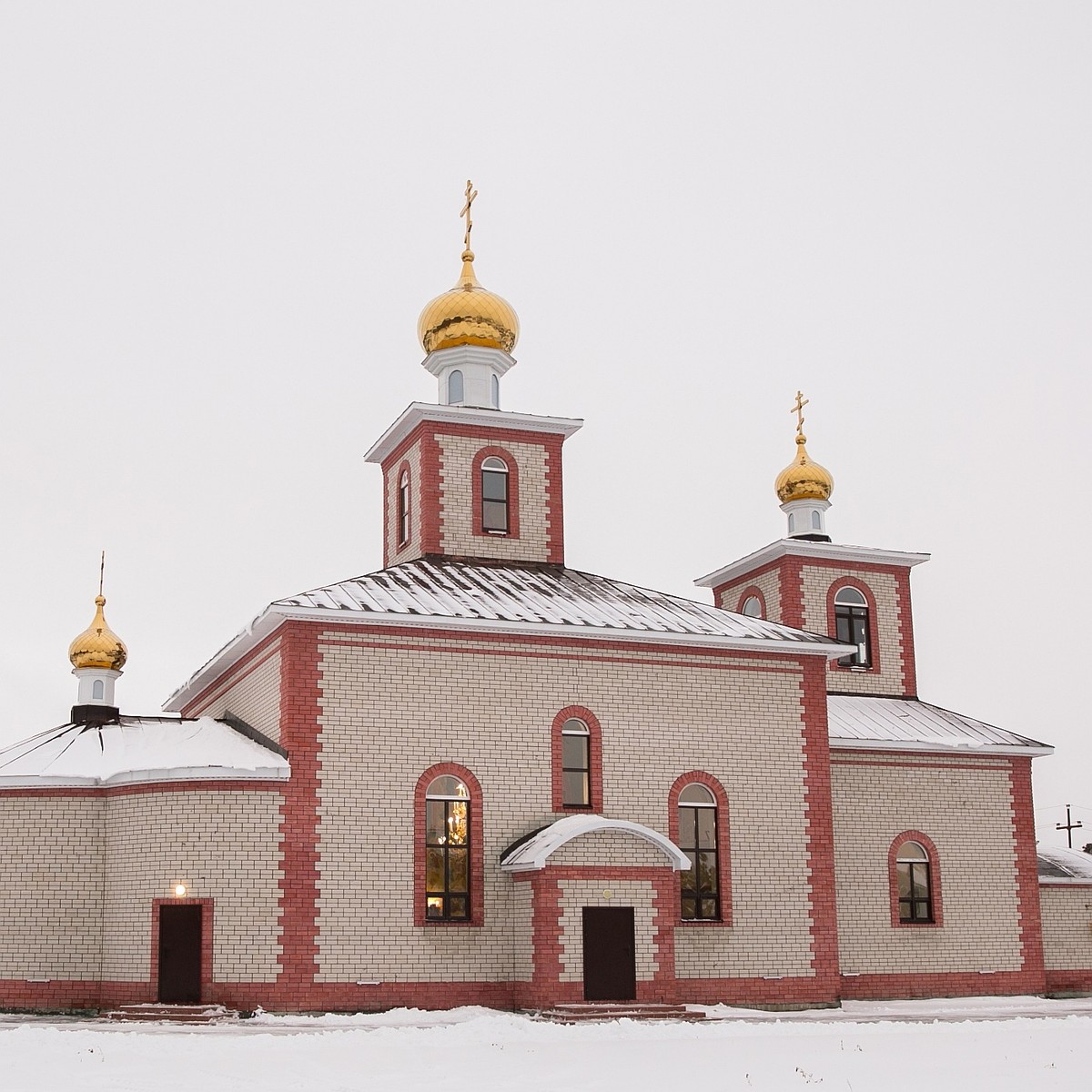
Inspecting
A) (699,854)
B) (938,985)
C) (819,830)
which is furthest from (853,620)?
(699,854)

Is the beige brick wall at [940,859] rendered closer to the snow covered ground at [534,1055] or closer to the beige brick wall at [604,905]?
the snow covered ground at [534,1055]

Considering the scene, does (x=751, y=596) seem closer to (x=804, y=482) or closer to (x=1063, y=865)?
(x=804, y=482)

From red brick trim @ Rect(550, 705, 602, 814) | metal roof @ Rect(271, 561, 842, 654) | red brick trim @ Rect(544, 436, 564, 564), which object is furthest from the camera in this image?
red brick trim @ Rect(544, 436, 564, 564)

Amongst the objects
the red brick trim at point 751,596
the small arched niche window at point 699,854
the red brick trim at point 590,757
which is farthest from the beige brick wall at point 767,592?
the red brick trim at point 590,757

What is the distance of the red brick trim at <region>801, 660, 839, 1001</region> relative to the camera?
21281mm

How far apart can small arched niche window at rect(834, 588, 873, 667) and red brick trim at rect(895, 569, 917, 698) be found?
0.69m

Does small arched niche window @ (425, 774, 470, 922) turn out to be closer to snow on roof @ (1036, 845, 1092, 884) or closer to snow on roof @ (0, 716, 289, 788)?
snow on roof @ (0, 716, 289, 788)

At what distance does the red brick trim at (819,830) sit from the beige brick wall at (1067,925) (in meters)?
5.47

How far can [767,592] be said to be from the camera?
28.6 metres

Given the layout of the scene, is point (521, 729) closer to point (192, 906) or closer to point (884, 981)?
point (192, 906)

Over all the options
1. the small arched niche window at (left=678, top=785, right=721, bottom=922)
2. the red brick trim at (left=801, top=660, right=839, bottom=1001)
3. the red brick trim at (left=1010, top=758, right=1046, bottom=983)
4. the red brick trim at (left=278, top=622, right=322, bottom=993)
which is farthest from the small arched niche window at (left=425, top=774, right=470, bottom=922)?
the red brick trim at (left=1010, top=758, right=1046, bottom=983)

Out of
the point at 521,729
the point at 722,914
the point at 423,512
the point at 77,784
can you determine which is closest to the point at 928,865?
the point at 722,914

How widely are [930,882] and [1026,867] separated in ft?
6.27

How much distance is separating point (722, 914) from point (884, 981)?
13.3 feet
